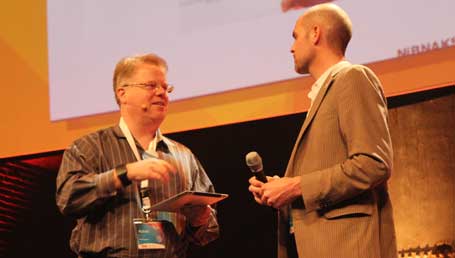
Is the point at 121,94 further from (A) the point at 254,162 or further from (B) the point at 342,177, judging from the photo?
(B) the point at 342,177

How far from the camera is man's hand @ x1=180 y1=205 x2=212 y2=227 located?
2.42 meters

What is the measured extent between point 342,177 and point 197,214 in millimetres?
712

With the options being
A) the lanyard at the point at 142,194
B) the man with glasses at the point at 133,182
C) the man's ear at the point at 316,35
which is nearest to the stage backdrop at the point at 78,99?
the man with glasses at the point at 133,182

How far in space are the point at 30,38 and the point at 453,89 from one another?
2.37 metres

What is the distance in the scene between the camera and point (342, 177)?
1901mm

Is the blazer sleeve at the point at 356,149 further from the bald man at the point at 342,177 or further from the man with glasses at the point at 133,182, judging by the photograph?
the man with glasses at the point at 133,182

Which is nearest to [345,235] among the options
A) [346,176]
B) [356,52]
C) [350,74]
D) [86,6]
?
[346,176]

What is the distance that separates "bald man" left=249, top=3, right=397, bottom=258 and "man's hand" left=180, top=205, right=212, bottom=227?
422 millimetres

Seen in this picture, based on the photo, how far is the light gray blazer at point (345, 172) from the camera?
6.22 ft

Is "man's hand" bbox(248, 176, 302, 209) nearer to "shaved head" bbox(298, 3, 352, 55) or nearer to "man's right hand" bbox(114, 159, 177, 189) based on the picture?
"man's right hand" bbox(114, 159, 177, 189)

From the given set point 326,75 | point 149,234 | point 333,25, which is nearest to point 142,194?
point 149,234

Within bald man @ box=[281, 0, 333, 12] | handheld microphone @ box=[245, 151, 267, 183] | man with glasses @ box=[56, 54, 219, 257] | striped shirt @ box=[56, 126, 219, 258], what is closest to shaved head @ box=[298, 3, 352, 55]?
handheld microphone @ box=[245, 151, 267, 183]

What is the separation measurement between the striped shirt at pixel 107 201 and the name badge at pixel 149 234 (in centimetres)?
3

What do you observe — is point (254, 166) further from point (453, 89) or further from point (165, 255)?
point (453, 89)
